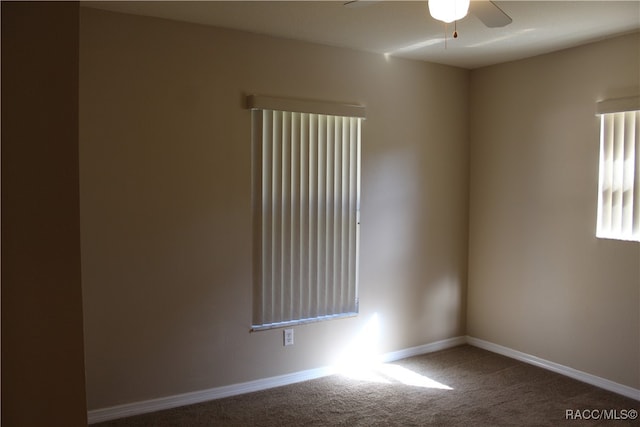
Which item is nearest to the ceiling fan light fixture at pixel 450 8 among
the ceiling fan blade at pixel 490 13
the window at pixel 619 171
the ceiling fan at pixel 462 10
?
the ceiling fan at pixel 462 10

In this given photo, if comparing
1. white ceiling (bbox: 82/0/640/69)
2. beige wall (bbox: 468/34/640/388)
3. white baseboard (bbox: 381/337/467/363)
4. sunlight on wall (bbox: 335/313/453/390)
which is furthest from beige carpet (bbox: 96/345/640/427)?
white ceiling (bbox: 82/0/640/69)

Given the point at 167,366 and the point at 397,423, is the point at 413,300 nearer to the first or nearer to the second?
the point at 397,423

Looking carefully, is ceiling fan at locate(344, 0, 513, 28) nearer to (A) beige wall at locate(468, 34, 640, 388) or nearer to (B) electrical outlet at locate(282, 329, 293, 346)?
(A) beige wall at locate(468, 34, 640, 388)

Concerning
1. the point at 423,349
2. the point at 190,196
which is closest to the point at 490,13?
the point at 190,196

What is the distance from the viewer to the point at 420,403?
3.37m

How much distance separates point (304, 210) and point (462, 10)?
197cm

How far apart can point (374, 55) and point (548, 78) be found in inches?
52.8

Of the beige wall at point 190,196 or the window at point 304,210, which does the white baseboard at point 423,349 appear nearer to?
the beige wall at point 190,196

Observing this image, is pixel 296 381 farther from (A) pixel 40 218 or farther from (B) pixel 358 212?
(A) pixel 40 218

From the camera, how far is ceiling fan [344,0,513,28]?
206cm

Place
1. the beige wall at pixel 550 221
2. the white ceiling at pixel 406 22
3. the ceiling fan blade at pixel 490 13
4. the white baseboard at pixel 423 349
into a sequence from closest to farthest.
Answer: the ceiling fan blade at pixel 490 13 → the white ceiling at pixel 406 22 → the beige wall at pixel 550 221 → the white baseboard at pixel 423 349

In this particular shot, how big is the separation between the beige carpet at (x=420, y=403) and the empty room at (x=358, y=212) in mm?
21

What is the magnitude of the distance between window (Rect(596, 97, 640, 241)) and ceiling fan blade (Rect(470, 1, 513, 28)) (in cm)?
161

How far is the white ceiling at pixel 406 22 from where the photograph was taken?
9.49 ft
